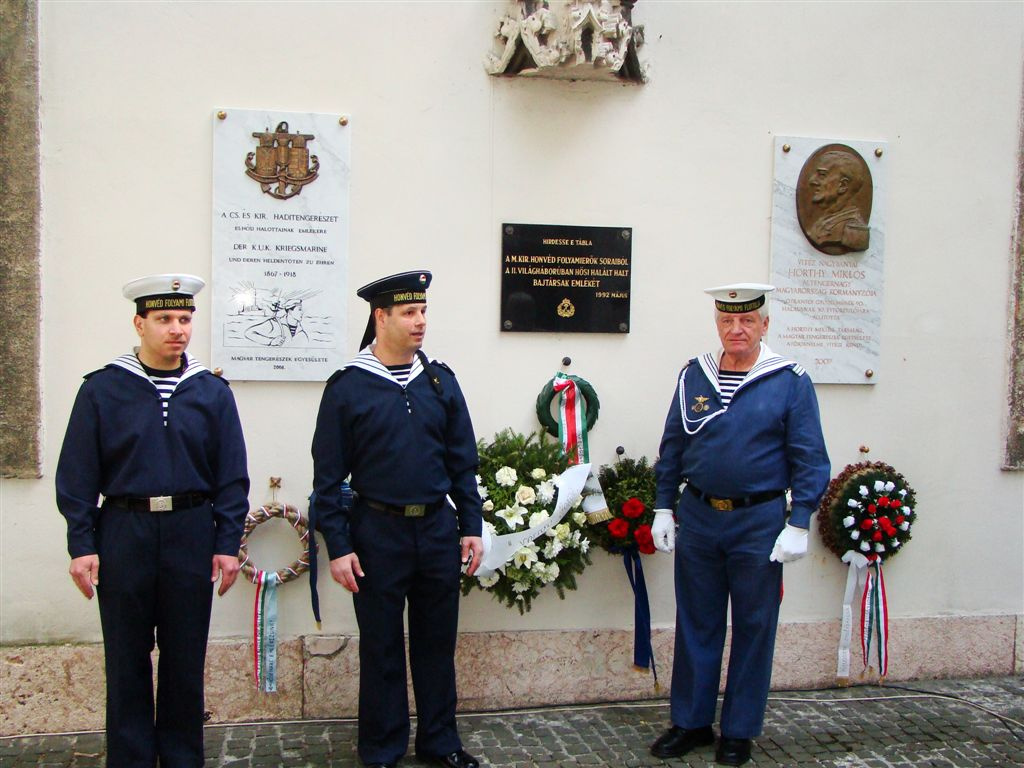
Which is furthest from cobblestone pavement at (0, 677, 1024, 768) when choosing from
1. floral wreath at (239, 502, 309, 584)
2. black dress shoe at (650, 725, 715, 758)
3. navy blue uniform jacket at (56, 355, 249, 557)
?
navy blue uniform jacket at (56, 355, 249, 557)

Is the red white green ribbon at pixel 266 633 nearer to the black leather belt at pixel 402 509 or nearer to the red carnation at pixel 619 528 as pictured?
the black leather belt at pixel 402 509

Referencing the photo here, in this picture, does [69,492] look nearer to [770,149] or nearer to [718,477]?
[718,477]

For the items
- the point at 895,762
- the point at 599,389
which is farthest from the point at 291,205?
the point at 895,762

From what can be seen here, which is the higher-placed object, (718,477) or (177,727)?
(718,477)

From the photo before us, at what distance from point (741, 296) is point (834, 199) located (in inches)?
52.8

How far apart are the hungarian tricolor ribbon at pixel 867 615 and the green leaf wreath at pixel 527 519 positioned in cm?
149

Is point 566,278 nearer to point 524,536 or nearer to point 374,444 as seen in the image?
point 524,536

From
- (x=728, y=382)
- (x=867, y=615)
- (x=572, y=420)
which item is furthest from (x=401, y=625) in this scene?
(x=867, y=615)

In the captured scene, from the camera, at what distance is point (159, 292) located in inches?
151

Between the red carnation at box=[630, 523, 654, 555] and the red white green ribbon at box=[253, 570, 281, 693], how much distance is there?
1736 millimetres

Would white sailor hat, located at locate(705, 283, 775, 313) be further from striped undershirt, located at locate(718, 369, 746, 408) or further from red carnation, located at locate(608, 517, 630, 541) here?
red carnation, located at locate(608, 517, 630, 541)

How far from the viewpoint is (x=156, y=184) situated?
15.7 feet

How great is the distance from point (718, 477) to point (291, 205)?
2.38 m

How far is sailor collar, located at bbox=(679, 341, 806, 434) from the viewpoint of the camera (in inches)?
176
